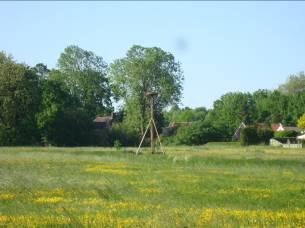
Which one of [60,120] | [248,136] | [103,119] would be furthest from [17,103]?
[103,119]

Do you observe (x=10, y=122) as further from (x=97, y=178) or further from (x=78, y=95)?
(x=97, y=178)

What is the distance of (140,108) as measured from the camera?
103062mm

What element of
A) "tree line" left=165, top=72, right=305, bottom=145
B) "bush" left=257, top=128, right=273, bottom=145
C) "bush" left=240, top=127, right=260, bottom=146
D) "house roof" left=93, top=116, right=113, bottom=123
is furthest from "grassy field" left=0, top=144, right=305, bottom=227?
"house roof" left=93, top=116, right=113, bottom=123

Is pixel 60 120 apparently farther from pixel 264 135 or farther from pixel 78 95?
pixel 264 135

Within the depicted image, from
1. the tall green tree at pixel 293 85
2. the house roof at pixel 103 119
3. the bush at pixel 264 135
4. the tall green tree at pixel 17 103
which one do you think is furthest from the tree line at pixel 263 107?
the tall green tree at pixel 17 103

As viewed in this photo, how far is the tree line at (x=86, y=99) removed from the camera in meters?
81.8

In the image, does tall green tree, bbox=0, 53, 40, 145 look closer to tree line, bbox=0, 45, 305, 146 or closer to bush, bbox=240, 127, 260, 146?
tree line, bbox=0, 45, 305, 146

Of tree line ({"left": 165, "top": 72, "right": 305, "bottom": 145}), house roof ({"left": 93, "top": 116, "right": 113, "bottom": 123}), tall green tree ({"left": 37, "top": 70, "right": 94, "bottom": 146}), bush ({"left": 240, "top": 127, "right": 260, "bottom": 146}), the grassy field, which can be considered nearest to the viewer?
the grassy field

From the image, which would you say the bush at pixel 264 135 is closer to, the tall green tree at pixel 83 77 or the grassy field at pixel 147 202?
the tall green tree at pixel 83 77

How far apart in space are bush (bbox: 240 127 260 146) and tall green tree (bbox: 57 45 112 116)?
33.8m

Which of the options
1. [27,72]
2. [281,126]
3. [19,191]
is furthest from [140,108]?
[19,191]

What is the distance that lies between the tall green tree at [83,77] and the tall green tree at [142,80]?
12.4 m

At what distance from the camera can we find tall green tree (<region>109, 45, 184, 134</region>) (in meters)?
102

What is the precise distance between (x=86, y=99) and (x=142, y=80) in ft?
63.7
